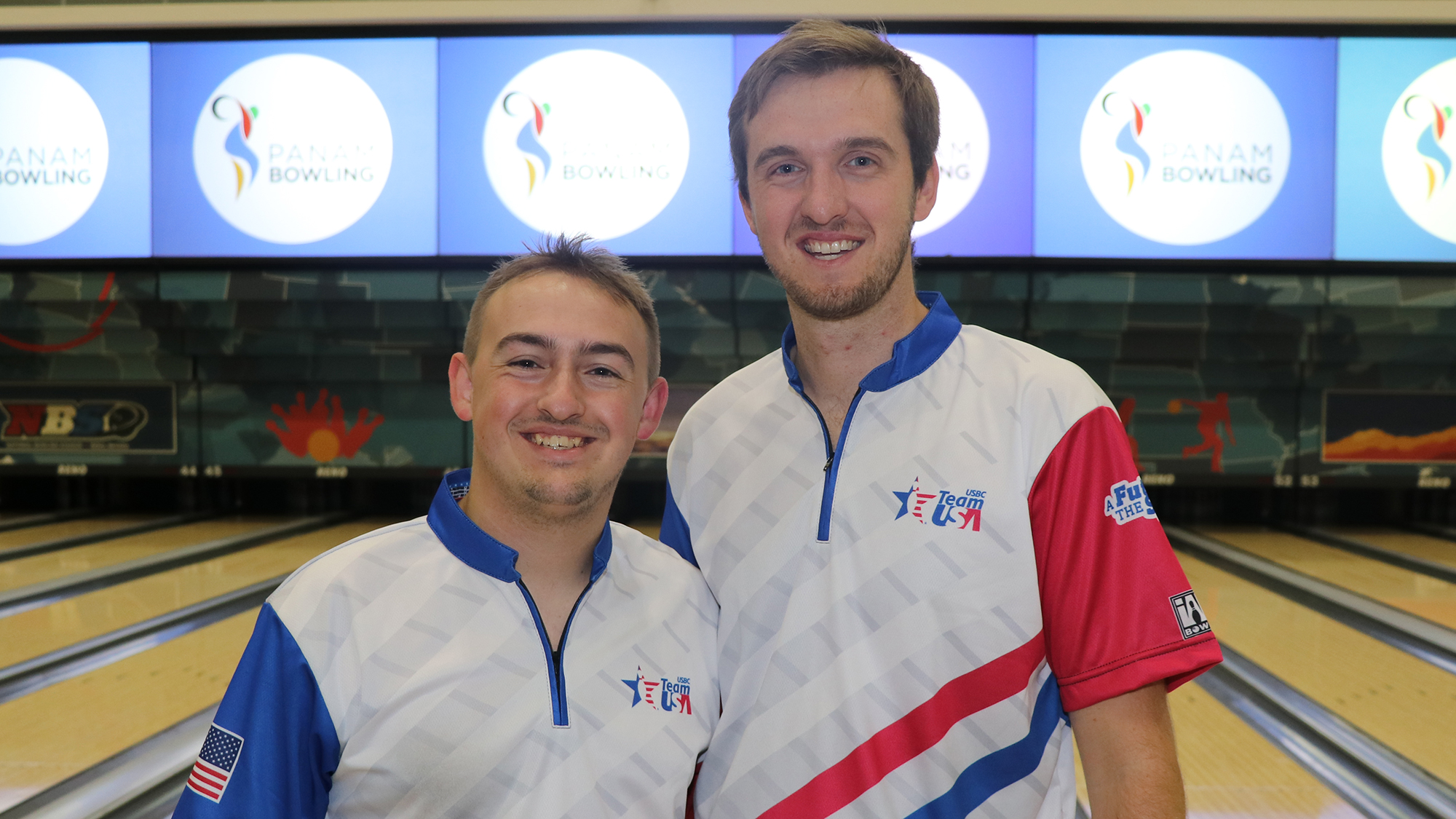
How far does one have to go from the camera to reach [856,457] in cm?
127

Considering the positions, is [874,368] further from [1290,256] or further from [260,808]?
[1290,256]

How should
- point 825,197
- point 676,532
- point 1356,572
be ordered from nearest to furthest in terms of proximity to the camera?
point 825,197, point 676,532, point 1356,572

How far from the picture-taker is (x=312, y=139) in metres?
5.28

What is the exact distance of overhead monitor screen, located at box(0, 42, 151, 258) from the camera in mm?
5379

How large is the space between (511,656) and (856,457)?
54 centimetres

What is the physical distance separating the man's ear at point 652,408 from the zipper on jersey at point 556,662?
272 millimetres

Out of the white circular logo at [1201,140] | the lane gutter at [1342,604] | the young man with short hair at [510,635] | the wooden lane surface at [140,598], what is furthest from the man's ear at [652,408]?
the white circular logo at [1201,140]

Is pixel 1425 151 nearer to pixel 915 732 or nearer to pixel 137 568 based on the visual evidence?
pixel 915 732

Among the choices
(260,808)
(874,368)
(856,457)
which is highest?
(874,368)

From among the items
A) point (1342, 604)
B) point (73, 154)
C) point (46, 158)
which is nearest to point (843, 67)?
point (1342, 604)

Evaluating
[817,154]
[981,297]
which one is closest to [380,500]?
[981,297]

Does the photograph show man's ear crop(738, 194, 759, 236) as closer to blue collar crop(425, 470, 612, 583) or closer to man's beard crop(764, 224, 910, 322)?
man's beard crop(764, 224, 910, 322)

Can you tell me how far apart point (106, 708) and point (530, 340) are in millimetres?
2347

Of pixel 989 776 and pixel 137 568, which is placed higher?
pixel 989 776
